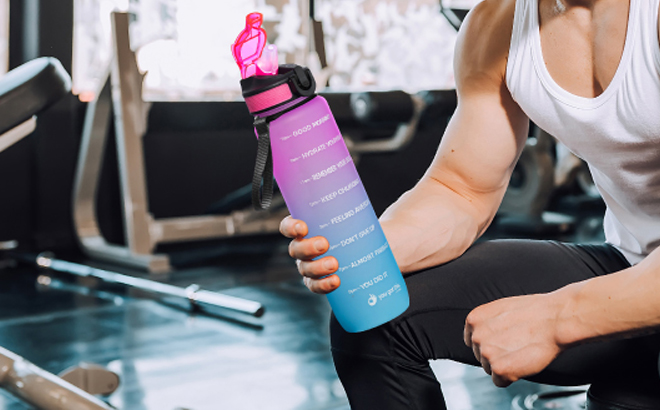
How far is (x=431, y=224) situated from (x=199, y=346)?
3.58 ft

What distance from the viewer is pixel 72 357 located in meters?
1.72

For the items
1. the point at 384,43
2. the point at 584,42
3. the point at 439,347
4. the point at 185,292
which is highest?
the point at 584,42

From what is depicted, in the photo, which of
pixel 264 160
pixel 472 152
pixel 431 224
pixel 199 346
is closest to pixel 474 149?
pixel 472 152

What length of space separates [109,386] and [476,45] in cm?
104

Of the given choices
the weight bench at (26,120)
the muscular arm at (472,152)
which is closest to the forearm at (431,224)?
the muscular arm at (472,152)

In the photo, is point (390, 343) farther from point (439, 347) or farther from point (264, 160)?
point (264, 160)

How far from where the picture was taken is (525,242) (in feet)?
3.11

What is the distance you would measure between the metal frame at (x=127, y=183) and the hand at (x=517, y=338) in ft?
7.50

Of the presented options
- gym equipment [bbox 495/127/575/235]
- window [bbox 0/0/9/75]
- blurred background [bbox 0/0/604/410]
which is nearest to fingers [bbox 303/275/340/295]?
blurred background [bbox 0/0/604/410]

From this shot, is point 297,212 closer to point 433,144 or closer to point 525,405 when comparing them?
point 525,405

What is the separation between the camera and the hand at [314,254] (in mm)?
676

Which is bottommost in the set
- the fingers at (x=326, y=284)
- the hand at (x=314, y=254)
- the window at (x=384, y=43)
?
the window at (x=384, y=43)

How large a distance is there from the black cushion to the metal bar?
4.36ft

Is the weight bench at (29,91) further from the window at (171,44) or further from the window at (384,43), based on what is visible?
the window at (384,43)
